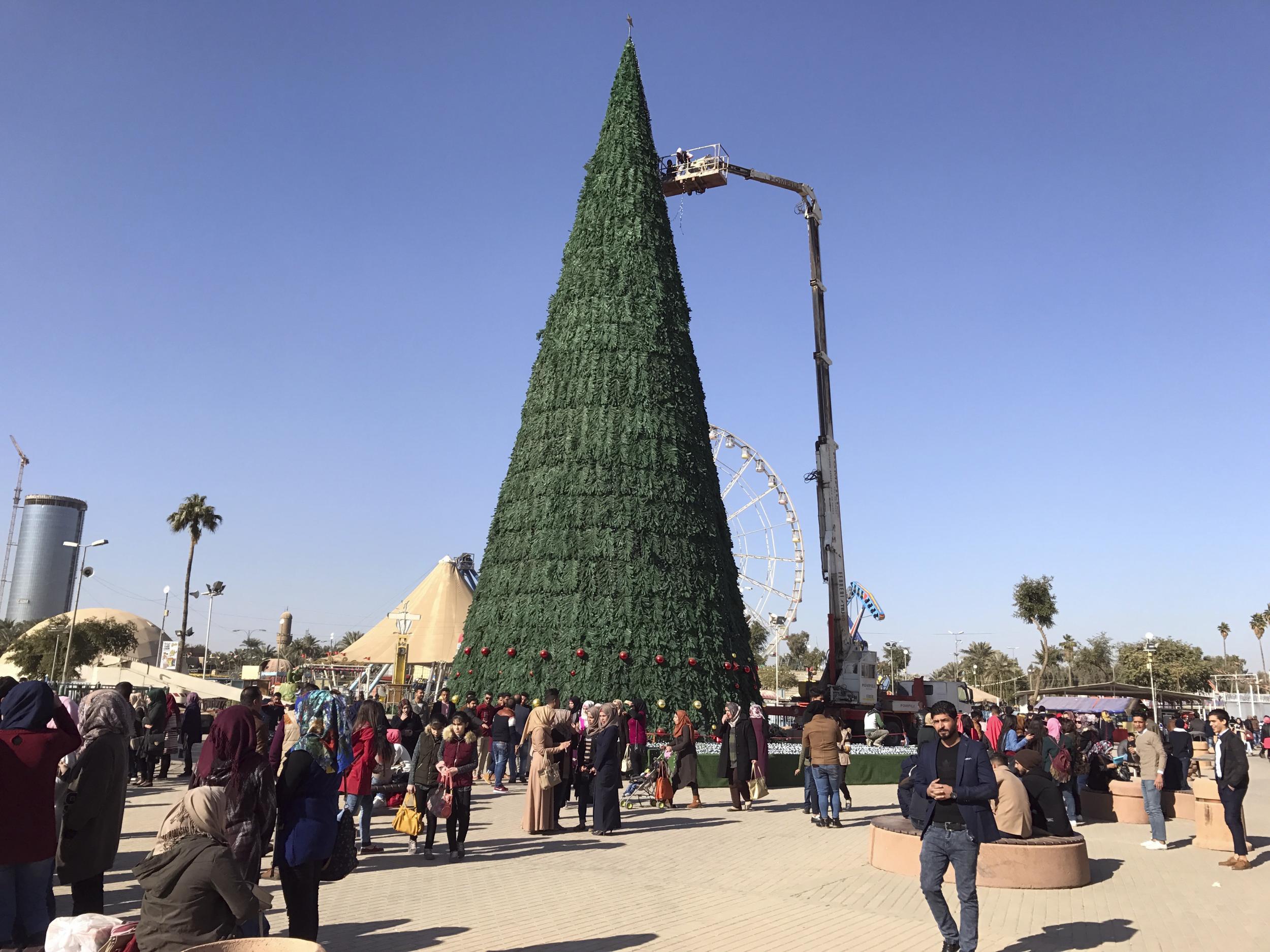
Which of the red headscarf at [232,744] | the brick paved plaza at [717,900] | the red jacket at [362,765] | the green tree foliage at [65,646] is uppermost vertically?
the green tree foliage at [65,646]

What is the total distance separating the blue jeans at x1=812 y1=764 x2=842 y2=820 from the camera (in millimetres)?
12758

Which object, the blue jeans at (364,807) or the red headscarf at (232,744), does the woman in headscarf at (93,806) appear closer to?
the red headscarf at (232,744)

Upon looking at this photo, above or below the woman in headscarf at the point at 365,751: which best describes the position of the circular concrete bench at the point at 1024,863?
below

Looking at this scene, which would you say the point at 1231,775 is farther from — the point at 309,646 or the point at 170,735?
the point at 309,646

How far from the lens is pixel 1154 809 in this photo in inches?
461

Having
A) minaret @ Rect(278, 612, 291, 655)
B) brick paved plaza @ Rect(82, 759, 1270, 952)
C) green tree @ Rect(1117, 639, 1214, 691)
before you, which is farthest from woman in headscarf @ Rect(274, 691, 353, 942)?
minaret @ Rect(278, 612, 291, 655)

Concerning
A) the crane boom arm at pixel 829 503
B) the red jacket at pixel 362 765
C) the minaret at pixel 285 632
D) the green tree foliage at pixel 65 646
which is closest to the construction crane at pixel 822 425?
the crane boom arm at pixel 829 503

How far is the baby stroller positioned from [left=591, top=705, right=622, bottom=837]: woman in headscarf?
2.55 meters

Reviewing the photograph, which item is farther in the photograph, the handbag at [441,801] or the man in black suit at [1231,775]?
the man in black suit at [1231,775]

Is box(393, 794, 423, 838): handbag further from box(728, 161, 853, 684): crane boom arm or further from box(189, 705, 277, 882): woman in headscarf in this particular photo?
box(728, 161, 853, 684): crane boom arm

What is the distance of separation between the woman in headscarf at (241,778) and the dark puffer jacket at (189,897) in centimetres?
101

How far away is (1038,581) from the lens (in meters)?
60.6

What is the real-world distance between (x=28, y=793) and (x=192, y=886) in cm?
216

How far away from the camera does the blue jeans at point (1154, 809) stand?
460 inches
